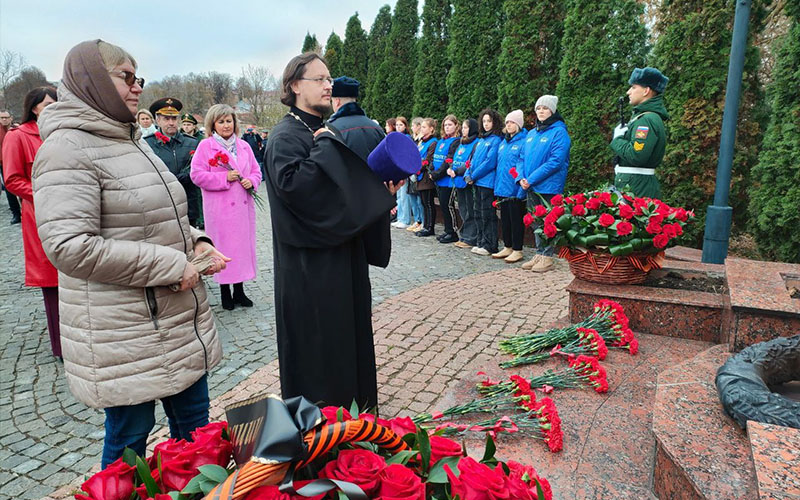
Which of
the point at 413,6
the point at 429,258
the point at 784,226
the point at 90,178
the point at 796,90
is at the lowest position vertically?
the point at 429,258

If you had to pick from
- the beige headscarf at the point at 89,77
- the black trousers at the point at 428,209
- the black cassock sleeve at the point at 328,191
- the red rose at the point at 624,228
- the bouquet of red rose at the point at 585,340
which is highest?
the beige headscarf at the point at 89,77

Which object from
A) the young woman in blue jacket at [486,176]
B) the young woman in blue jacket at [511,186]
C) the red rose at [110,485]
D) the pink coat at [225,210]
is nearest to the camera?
the red rose at [110,485]

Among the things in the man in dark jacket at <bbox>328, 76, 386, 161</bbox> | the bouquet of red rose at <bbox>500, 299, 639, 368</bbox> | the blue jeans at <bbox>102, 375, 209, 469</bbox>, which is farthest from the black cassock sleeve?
the bouquet of red rose at <bbox>500, 299, 639, 368</bbox>

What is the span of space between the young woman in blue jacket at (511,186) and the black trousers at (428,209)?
2329mm

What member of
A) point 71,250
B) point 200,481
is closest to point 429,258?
point 71,250

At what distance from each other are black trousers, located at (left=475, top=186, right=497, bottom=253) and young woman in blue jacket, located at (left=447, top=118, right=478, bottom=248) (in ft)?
0.96

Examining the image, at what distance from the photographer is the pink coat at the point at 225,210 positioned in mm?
5293

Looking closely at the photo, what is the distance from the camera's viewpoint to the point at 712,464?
1771mm

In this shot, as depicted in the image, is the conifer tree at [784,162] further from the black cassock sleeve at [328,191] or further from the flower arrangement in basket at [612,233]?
the black cassock sleeve at [328,191]

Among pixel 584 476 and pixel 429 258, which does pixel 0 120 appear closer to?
pixel 429 258

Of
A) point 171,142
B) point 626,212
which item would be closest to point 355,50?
point 171,142

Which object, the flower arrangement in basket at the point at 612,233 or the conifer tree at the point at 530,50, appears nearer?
the flower arrangement in basket at the point at 612,233

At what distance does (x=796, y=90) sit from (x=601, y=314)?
4363 millimetres

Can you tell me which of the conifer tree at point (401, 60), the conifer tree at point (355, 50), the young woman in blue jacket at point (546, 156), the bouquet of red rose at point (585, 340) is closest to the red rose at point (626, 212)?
the bouquet of red rose at point (585, 340)
